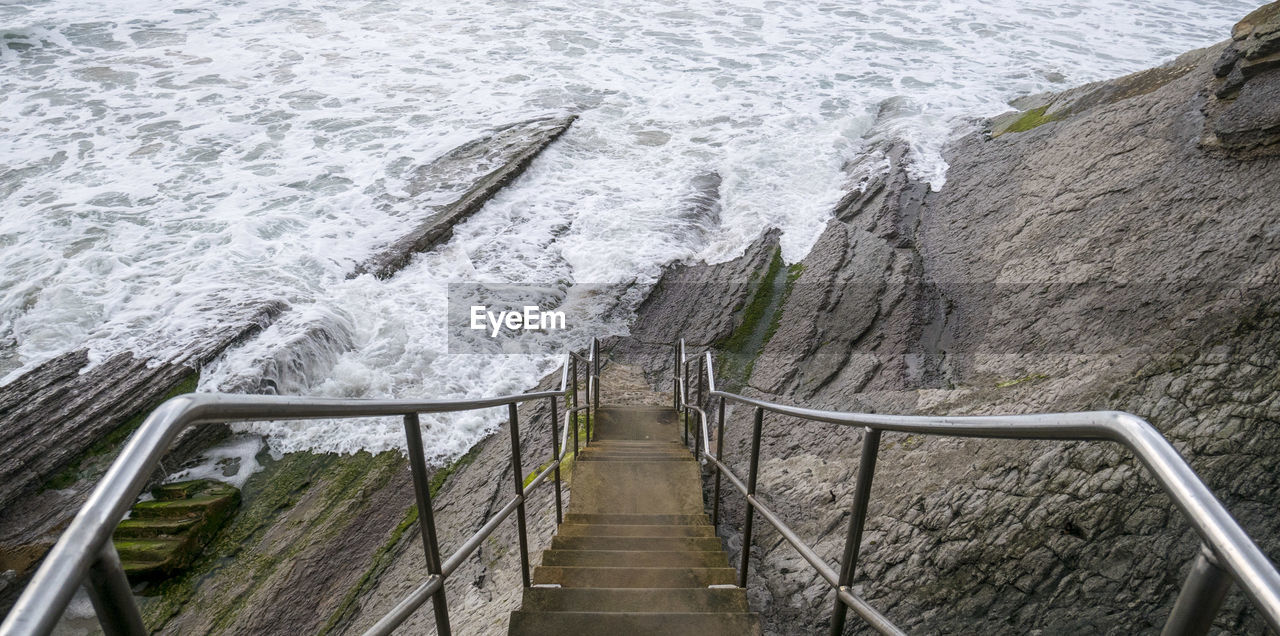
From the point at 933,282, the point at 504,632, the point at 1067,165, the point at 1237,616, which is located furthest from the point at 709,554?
the point at 1067,165

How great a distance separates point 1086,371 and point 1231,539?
3.75 meters

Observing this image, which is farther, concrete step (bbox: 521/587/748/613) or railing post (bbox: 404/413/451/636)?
concrete step (bbox: 521/587/748/613)

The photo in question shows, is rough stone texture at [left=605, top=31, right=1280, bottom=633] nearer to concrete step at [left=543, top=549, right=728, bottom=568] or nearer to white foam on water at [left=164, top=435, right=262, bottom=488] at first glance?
concrete step at [left=543, top=549, right=728, bottom=568]

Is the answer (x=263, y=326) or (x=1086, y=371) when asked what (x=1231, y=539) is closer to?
(x=1086, y=371)

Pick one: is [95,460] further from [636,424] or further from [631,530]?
[631,530]

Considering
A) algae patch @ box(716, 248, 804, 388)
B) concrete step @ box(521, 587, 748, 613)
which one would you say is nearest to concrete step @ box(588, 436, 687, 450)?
algae patch @ box(716, 248, 804, 388)

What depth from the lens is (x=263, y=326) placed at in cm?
821

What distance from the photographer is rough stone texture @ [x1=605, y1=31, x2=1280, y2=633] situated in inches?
113

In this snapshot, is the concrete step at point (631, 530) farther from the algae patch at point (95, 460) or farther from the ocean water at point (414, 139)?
the algae patch at point (95, 460)

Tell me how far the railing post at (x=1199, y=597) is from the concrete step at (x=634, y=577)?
2557 millimetres

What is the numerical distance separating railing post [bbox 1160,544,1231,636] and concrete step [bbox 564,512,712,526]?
376 cm

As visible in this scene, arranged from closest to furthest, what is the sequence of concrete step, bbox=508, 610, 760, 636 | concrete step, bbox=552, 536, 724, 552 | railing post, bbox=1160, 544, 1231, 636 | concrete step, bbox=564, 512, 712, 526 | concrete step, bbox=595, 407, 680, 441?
railing post, bbox=1160, 544, 1231, 636 → concrete step, bbox=508, 610, 760, 636 → concrete step, bbox=552, 536, 724, 552 → concrete step, bbox=564, 512, 712, 526 → concrete step, bbox=595, 407, 680, 441

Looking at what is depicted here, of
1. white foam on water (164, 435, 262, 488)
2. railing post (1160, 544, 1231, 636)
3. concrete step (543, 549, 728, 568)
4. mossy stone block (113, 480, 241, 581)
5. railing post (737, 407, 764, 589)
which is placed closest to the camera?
railing post (1160, 544, 1231, 636)

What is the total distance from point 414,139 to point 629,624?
512 inches
